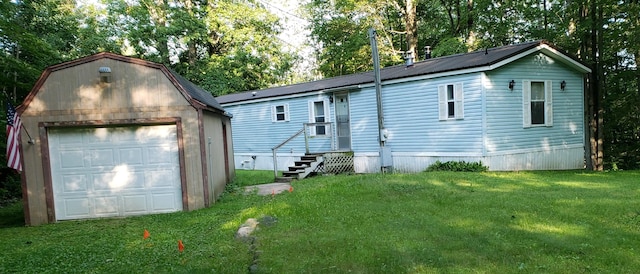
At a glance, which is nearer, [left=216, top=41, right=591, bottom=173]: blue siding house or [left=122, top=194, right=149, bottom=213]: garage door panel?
[left=122, top=194, right=149, bottom=213]: garage door panel

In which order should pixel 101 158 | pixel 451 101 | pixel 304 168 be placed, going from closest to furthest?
pixel 101 158
pixel 451 101
pixel 304 168

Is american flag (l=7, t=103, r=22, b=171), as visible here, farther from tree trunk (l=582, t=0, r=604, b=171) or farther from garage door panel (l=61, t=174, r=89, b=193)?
tree trunk (l=582, t=0, r=604, b=171)

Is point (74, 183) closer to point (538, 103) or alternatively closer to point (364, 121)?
point (364, 121)

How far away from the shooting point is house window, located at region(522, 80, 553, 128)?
40.9ft

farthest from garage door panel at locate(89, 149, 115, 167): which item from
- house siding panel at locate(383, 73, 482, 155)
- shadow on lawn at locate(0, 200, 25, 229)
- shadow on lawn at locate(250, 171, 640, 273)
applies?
house siding panel at locate(383, 73, 482, 155)

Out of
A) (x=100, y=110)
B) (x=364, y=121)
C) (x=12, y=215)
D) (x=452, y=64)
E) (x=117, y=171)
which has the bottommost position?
(x=12, y=215)

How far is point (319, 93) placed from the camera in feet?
52.2

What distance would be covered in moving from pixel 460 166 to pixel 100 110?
9.67 m

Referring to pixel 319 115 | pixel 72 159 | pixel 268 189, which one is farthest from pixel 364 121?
pixel 72 159

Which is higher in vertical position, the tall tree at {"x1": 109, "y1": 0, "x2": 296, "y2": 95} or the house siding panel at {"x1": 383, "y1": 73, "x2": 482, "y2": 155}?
the tall tree at {"x1": 109, "y1": 0, "x2": 296, "y2": 95}

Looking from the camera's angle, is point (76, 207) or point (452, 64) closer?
point (76, 207)

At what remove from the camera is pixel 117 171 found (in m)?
8.68

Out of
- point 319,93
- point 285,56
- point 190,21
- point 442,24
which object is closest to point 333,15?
point 285,56

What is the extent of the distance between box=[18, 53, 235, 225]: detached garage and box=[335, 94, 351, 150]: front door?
7381 millimetres
